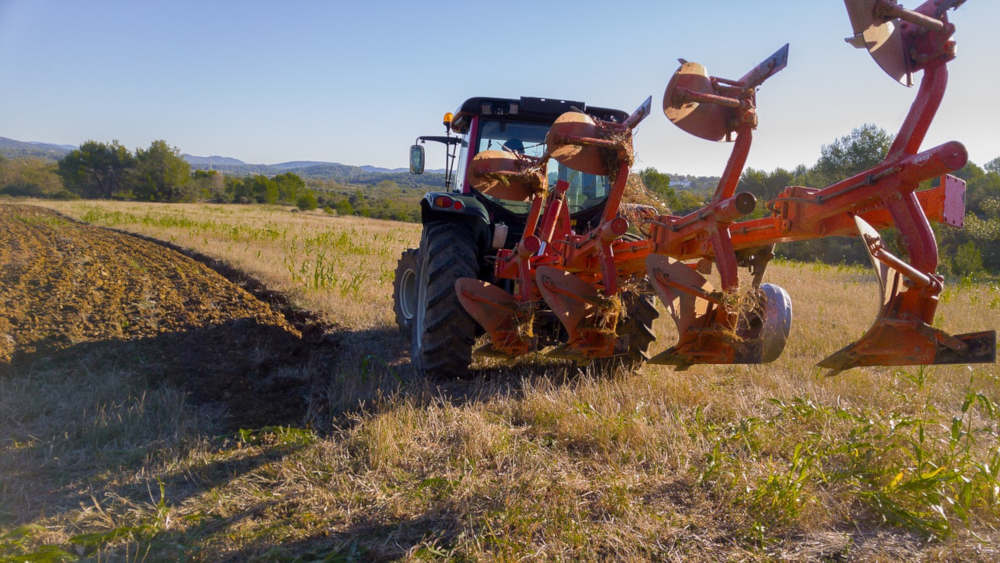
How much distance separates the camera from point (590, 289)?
3.48 meters

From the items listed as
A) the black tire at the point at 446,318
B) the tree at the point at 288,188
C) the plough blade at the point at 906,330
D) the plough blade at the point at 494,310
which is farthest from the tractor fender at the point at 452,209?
the tree at the point at 288,188

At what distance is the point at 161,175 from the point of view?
46594 mm

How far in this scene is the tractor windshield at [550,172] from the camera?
5.07 meters

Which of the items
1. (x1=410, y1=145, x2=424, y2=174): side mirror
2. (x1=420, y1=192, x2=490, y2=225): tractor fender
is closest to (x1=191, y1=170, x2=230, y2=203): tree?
(x1=410, y1=145, x2=424, y2=174): side mirror

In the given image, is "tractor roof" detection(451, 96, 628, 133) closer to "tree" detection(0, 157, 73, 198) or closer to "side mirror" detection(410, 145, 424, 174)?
"side mirror" detection(410, 145, 424, 174)

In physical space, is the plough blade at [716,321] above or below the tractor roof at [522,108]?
below

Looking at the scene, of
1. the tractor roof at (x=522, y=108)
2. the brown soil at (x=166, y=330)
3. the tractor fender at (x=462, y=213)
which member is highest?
the tractor roof at (x=522, y=108)

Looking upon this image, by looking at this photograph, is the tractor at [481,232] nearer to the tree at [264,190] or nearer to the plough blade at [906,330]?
the plough blade at [906,330]

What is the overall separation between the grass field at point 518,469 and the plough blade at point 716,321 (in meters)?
0.54

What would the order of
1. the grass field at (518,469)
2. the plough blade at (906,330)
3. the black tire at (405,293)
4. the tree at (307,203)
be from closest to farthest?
the plough blade at (906,330), the grass field at (518,469), the black tire at (405,293), the tree at (307,203)

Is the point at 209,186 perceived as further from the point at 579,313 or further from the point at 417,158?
the point at 579,313

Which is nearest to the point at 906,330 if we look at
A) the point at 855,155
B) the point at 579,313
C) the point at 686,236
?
the point at 686,236

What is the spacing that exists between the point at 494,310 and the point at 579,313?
0.68 meters

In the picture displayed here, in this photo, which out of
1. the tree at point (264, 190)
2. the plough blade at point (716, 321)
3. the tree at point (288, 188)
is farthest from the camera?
the tree at point (288, 188)
